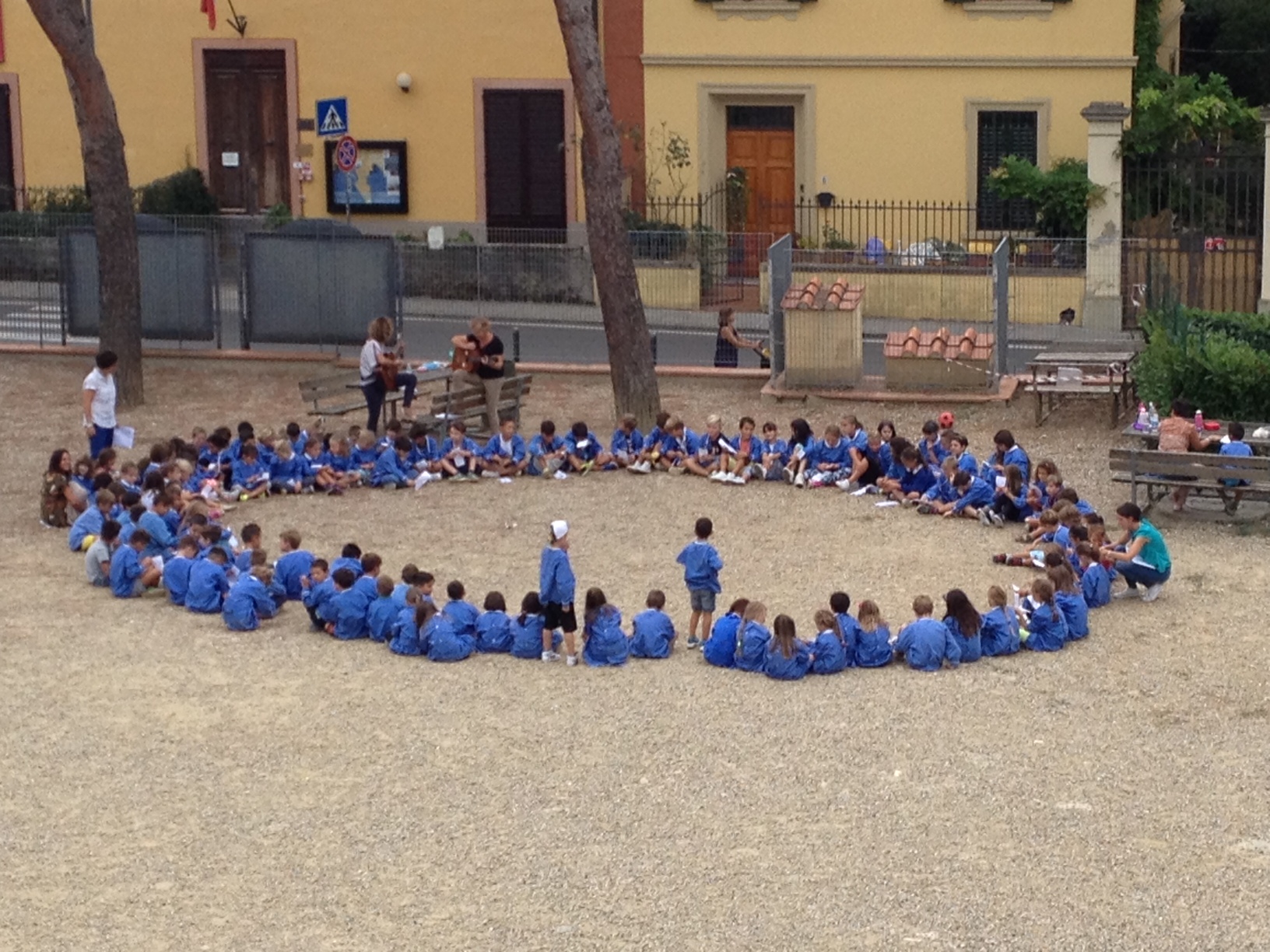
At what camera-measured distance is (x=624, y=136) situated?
33.8m

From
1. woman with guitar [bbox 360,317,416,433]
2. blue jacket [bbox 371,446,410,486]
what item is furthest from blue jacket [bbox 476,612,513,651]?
woman with guitar [bbox 360,317,416,433]

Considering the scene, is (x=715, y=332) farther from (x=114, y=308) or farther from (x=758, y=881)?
(x=758, y=881)

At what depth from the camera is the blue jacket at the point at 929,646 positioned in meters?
14.5

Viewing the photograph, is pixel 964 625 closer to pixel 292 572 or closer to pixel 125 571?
pixel 292 572

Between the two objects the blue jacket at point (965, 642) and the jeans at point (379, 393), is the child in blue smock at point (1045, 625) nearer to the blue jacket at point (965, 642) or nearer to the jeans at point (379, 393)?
the blue jacket at point (965, 642)

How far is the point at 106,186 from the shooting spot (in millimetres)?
24562

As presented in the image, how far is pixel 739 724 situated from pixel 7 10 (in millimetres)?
27787

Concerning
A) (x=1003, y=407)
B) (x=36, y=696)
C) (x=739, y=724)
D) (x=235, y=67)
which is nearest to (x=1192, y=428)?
(x=1003, y=407)

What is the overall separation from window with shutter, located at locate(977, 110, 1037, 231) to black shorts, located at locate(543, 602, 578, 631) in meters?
19.1

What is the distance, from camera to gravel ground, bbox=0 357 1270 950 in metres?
10.7

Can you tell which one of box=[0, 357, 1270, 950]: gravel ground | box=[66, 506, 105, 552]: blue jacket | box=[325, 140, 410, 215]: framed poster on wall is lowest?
box=[0, 357, 1270, 950]: gravel ground

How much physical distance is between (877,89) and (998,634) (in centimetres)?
1998

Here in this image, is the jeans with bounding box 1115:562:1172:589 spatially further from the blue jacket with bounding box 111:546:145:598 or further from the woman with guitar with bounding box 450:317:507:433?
the woman with guitar with bounding box 450:317:507:433

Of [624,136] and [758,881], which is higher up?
[624,136]
